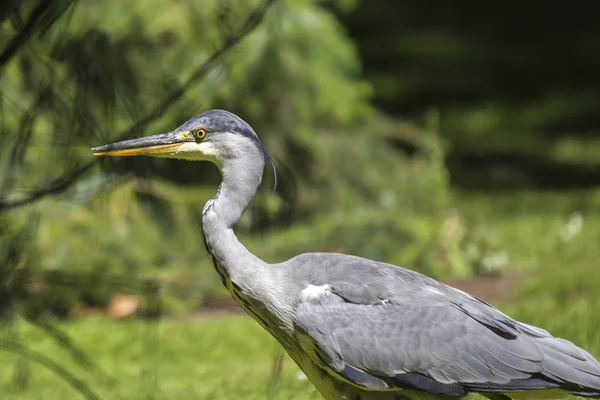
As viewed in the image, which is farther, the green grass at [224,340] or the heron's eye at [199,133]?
the green grass at [224,340]

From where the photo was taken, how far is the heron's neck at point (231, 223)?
4285 mm

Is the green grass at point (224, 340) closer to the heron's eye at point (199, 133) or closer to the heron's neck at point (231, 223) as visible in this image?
the heron's neck at point (231, 223)

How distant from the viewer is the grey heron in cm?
411

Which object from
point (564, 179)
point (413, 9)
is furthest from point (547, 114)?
point (413, 9)

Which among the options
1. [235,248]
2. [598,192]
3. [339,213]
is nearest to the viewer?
[235,248]

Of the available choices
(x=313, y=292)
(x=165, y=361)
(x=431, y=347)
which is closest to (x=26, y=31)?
(x=313, y=292)

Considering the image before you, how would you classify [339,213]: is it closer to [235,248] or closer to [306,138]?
[306,138]

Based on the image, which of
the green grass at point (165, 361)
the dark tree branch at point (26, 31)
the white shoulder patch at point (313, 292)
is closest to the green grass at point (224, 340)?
the green grass at point (165, 361)

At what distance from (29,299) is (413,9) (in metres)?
15.7

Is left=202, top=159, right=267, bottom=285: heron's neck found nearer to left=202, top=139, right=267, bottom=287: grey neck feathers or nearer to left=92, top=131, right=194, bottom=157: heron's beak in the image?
left=202, top=139, right=267, bottom=287: grey neck feathers

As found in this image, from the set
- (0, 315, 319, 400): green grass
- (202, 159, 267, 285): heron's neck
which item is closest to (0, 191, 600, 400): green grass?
(0, 315, 319, 400): green grass

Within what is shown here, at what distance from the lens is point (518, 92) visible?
17125 mm

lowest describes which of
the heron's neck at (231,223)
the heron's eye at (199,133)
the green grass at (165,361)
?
the green grass at (165,361)

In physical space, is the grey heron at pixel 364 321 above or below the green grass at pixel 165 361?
above
